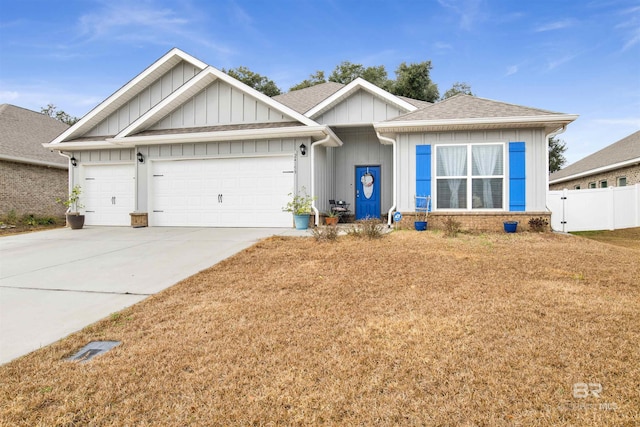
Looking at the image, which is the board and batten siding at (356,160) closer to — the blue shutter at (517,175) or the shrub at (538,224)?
the blue shutter at (517,175)

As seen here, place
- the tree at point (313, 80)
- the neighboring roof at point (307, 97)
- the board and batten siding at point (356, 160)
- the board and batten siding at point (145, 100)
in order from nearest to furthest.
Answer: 1. the board and batten siding at point (356, 160)
2. the board and batten siding at point (145, 100)
3. the neighboring roof at point (307, 97)
4. the tree at point (313, 80)

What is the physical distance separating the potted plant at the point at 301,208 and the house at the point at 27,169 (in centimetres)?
1168

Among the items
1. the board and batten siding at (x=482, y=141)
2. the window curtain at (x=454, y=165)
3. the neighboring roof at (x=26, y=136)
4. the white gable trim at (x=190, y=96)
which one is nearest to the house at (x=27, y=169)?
the neighboring roof at (x=26, y=136)

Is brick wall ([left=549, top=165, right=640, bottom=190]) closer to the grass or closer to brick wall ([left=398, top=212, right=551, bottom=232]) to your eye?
the grass

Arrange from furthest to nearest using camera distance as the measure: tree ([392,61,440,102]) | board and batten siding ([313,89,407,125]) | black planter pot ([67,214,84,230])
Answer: tree ([392,61,440,102]) < board and batten siding ([313,89,407,125]) < black planter pot ([67,214,84,230])

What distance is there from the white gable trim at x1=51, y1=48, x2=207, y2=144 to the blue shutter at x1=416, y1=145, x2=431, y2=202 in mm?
8112

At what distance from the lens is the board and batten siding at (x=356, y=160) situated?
12.2m

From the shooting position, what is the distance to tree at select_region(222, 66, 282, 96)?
25172 mm

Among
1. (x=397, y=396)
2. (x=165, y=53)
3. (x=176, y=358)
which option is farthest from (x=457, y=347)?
(x=165, y=53)

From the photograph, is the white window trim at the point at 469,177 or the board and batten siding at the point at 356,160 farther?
the board and batten siding at the point at 356,160

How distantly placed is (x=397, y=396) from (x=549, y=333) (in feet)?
5.81

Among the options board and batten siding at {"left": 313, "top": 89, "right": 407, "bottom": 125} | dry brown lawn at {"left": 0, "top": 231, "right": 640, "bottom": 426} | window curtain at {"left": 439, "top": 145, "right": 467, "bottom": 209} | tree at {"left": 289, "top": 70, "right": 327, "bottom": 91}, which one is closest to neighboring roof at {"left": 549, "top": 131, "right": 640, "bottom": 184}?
window curtain at {"left": 439, "top": 145, "right": 467, "bottom": 209}

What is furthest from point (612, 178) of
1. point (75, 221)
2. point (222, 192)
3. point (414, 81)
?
point (75, 221)

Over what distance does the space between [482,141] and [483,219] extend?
2.15 metres
